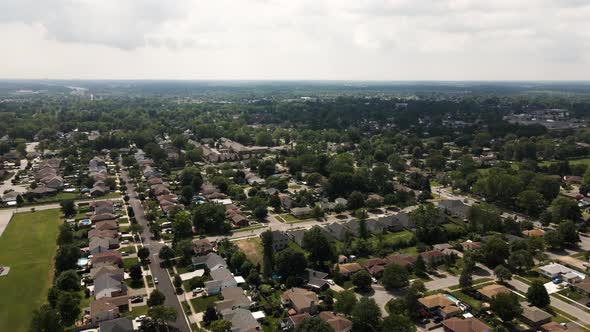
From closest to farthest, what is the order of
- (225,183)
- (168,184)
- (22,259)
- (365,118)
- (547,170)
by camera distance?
(22,259) < (225,183) < (168,184) < (547,170) < (365,118)

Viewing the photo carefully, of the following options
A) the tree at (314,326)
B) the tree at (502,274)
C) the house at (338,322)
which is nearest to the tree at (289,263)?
the house at (338,322)

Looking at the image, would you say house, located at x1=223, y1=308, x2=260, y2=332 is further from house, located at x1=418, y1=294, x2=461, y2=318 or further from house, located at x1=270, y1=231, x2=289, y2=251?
house, located at x1=418, y1=294, x2=461, y2=318

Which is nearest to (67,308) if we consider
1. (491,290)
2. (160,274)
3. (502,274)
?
(160,274)

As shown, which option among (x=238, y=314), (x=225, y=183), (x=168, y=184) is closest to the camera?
(x=238, y=314)

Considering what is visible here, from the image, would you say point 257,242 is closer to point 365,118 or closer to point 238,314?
point 238,314

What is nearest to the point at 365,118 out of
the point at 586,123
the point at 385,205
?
the point at 586,123
